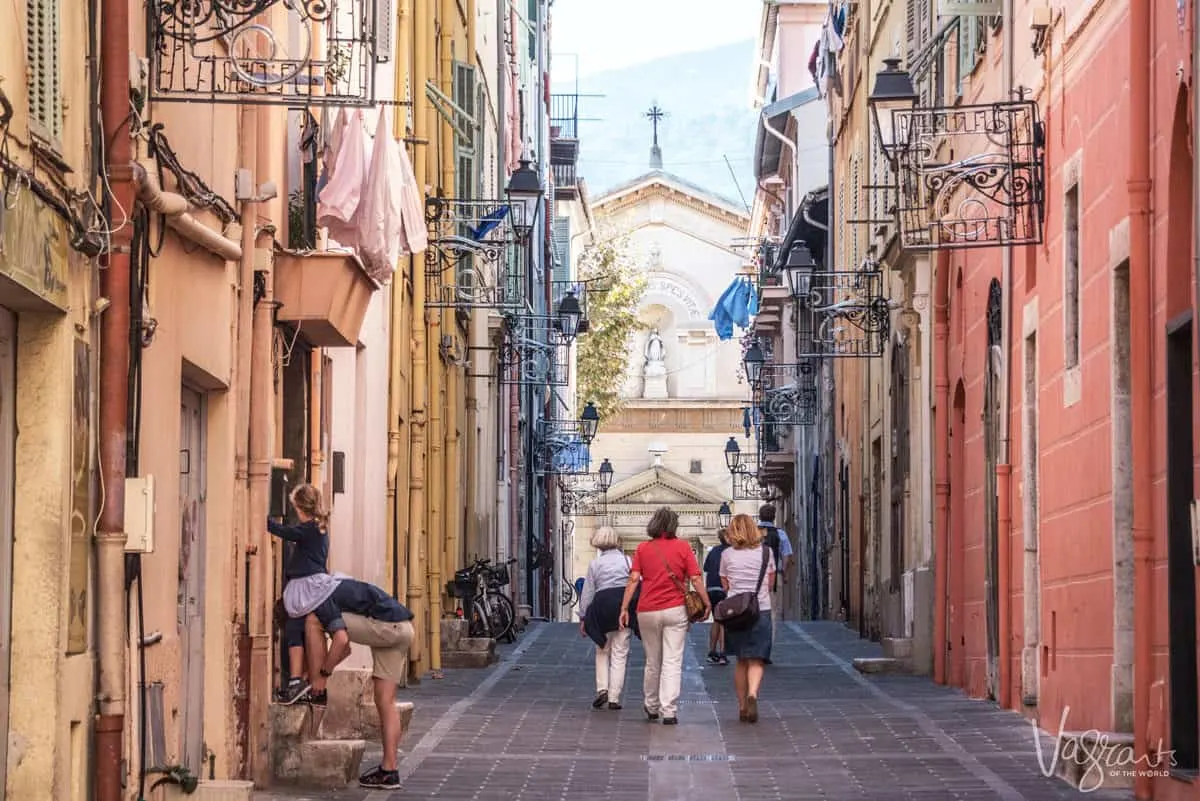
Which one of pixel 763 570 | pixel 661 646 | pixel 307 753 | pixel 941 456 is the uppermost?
pixel 941 456

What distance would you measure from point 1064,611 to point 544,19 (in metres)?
39.3

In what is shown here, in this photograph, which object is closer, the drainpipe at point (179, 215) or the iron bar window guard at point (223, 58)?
the drainpipe at point (179, 215)

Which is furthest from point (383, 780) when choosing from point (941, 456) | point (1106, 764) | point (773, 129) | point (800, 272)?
point (773, 129)

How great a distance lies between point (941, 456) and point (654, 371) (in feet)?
161

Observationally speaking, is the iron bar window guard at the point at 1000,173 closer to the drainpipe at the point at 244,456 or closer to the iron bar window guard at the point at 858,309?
the drainpipe at the point at 244,456

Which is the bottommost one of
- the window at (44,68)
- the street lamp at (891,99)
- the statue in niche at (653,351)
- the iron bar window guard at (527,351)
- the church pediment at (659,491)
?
the church pediment at (659,491)

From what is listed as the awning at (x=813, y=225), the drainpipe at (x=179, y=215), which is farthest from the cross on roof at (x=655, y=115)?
the drainpipe at (x=179, y=215)

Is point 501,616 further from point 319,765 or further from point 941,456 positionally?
point 319,765

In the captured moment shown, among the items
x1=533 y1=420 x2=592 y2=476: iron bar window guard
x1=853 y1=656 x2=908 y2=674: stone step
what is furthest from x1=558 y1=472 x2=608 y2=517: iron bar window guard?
x1=853 y1=656 x2=908 y2=674: stone step

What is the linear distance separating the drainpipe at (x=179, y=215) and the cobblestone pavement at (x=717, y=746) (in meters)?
2.88

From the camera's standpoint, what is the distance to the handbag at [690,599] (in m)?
17.2

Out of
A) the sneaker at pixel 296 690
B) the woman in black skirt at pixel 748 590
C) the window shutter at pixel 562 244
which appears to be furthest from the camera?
the window shutter at pixel 562 244

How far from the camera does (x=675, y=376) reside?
2810 inches

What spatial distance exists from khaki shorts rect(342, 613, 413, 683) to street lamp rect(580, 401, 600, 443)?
33.0 m
